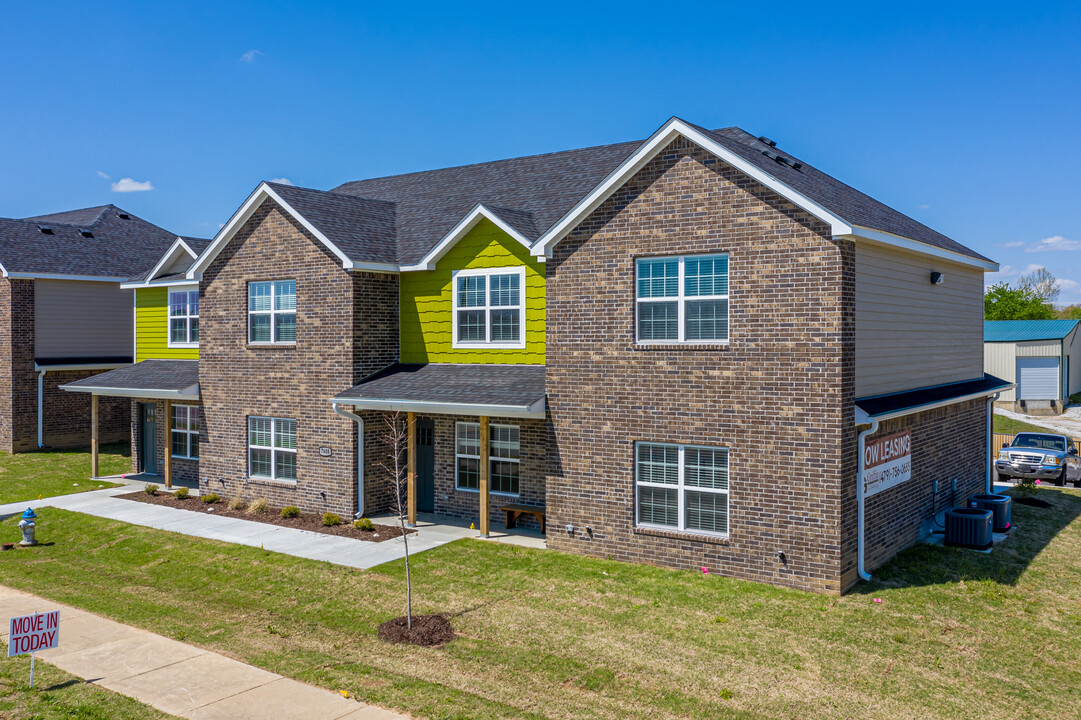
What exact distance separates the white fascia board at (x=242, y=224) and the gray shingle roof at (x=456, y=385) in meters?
2.90

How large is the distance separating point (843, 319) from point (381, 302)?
11.2 m

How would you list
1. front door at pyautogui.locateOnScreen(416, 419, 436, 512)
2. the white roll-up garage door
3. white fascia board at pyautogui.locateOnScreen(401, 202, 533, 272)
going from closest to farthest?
white fascia board at pyautogui.locateOnScreen(401, 202, 533, 272), front door at pyautogui.locateOnScreen(416, 419, 436, 512), the white roll-up garage door

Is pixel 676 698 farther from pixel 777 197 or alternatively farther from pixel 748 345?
pixel 777 197

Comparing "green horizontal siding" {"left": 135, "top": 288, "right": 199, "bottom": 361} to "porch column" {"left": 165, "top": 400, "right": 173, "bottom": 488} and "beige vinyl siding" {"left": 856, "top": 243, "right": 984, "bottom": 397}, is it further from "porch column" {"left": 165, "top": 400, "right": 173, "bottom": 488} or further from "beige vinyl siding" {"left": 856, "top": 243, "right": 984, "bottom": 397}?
"beige vinyl siding" {"left": 856, "top": 243, "right": 984, "bottom": 397}

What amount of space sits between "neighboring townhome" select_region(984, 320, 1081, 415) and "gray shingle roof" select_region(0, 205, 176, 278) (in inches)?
1775

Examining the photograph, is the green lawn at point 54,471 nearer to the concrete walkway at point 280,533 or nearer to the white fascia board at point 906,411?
the concrete walkway at point 280,533

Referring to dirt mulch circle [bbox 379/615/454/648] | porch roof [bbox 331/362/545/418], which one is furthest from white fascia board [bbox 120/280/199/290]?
dirt mulch circle [bbox 379/615/454/648]

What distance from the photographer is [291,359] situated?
65.2 ft

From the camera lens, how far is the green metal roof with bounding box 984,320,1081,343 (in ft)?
145

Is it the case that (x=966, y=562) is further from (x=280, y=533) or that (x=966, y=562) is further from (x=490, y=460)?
(x=280, y=533)

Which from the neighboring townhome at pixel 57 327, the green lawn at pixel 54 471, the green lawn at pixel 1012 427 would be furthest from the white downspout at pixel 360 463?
the green lawn at pixel 1012 427

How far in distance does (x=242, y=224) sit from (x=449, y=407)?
28.9 ft

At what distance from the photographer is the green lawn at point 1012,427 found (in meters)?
36.0

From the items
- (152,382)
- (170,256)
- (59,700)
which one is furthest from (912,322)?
(170,256)
